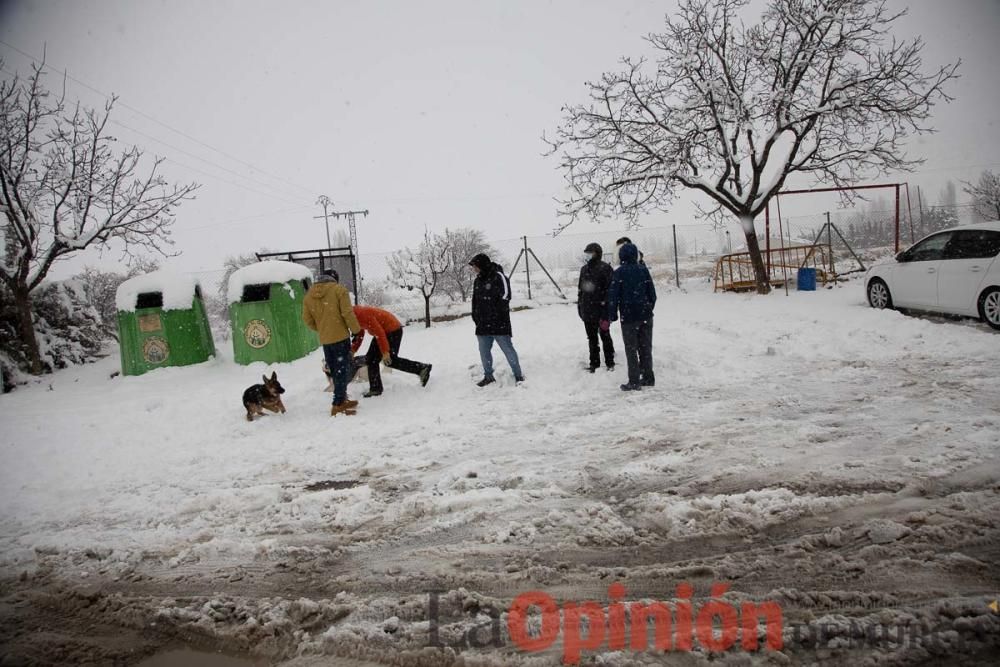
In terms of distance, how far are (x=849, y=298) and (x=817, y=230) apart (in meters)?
7.72

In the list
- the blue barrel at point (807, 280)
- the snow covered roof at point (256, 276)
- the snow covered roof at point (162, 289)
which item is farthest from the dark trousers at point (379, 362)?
the blue barrel at point (807, 280)

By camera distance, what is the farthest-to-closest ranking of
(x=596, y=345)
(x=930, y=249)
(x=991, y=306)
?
1. (x=930, y=249)
2. (x=991, y=306)
3. (x=596, y=345)

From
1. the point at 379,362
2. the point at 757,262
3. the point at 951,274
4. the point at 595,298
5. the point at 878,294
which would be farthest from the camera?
the point at 757,262

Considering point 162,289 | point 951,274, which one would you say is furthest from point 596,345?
point 162,289

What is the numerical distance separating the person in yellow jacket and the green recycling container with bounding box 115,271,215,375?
5.68 meters

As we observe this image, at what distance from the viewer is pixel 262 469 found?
4.46 meters

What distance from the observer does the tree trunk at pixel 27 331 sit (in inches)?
457

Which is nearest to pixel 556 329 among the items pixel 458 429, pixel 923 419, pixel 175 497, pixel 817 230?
pixel 458 429

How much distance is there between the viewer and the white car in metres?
7.48

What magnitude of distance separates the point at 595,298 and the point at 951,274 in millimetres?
6250

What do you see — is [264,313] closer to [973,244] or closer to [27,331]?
[27,331]

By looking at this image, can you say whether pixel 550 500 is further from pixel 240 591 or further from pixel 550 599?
pixel 240 591

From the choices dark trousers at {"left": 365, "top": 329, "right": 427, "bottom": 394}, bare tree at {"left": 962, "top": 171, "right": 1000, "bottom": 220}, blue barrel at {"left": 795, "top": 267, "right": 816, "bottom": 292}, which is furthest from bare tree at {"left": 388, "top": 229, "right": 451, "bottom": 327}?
bare tree at {"left": 962, "top": 171, "right": 1000, "bottom": 220}

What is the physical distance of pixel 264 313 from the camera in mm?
9570
